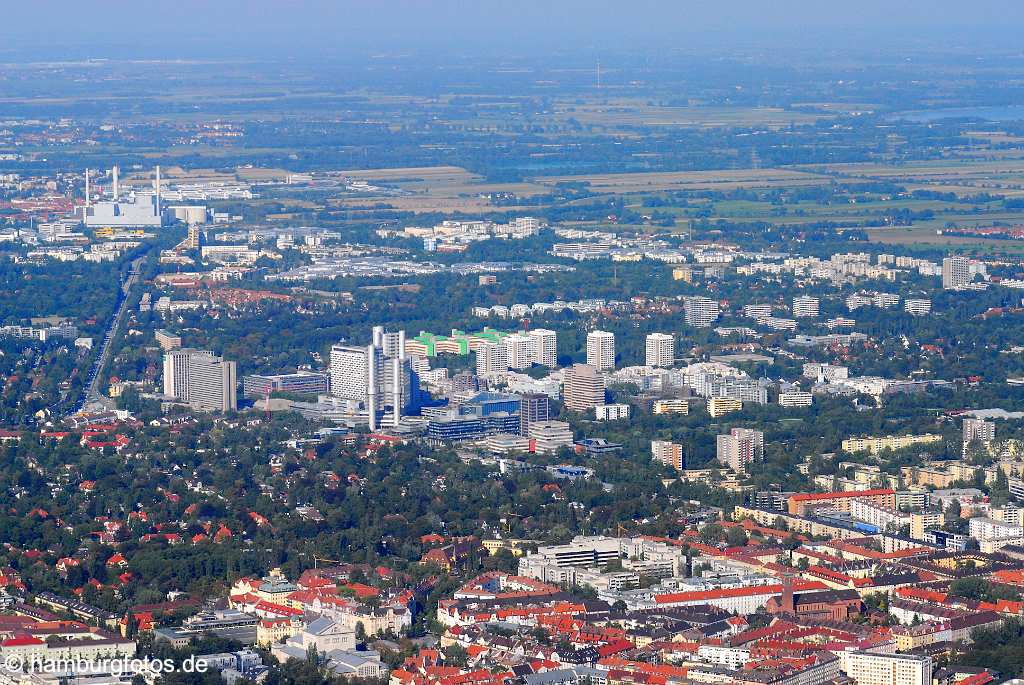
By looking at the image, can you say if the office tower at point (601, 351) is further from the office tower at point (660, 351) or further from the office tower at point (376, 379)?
the office tower at point (376, 379)

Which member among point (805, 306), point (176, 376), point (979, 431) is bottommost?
point (805, 306)

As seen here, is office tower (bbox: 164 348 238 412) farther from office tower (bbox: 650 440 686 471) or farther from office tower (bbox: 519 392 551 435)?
office tower (bbox: 650 440 686 471)

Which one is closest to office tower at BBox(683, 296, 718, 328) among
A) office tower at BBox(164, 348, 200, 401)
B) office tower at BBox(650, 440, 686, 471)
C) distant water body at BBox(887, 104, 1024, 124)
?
office tower at BBox(164, 348, 200, 401)

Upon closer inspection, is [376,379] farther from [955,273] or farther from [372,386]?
[955,273]

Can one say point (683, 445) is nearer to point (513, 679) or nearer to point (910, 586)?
point (910, 586)

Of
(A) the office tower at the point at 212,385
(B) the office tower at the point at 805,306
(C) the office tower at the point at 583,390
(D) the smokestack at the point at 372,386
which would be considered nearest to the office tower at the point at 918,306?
(B) the office tower at the point at 805,306

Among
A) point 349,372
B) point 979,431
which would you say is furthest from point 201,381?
point 979,431
